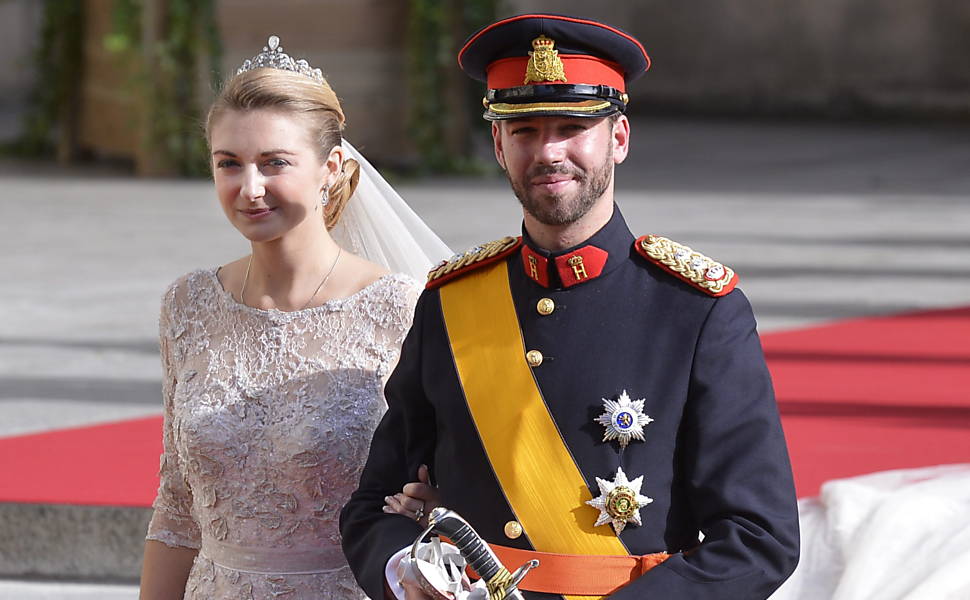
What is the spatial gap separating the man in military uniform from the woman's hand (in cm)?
2

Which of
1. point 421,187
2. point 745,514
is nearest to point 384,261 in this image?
point 745,514

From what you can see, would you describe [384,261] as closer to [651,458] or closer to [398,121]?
[651,458]

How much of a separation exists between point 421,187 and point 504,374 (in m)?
9.02

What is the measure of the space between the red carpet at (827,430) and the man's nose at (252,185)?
1454mm

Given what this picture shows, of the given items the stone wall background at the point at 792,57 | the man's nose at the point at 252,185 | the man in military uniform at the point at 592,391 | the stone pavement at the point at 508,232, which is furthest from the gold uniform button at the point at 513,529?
the stone wall background at the point at 792,57

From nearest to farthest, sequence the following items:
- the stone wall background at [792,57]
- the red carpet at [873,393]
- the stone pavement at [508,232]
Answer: the red carpet at [873,393] → the stone pavement at [508,232] → the stone wall background at [792,57]

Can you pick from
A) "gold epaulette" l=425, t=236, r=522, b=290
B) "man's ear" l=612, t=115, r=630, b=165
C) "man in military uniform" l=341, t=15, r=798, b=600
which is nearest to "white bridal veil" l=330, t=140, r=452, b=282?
"gold epaulette" l=425, t=236, r=522, b=290

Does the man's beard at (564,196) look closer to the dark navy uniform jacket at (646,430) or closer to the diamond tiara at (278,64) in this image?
the dark navy uniform jacket at (646,430)

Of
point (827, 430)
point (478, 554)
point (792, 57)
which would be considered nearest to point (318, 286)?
point (478, 554)

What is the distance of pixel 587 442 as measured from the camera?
1.93 m

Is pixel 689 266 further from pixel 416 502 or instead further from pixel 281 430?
pixel 281 430

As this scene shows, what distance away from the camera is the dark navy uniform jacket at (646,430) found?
72.7 inches

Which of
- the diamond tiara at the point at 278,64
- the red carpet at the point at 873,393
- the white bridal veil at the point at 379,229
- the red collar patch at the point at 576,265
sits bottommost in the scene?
the red carpet at the point at 873,393

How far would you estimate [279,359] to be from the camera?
2.52 meters
